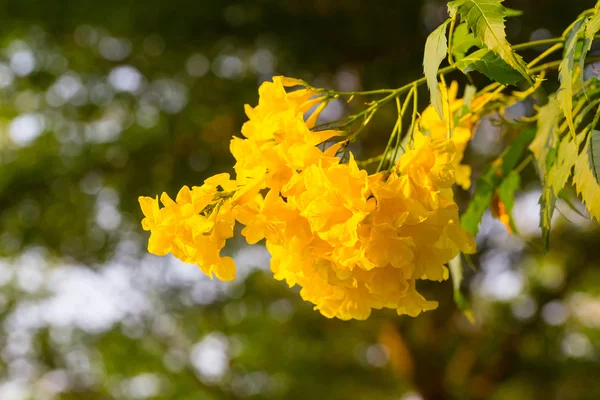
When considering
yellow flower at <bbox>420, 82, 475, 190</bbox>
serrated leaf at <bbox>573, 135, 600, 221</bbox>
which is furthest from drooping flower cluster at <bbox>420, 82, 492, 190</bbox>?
serrated leaf at <bbox>573, 135, 600, 221</bbox>

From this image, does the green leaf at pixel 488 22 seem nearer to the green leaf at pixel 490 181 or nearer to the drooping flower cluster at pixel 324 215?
the drooping flower cluster at pixel 324 215

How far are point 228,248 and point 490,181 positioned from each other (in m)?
2.56

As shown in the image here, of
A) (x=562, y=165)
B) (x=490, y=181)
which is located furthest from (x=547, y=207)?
(x=490, y=181)

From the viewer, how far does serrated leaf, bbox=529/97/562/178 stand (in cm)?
43

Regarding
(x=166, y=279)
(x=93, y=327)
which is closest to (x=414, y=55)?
(x=166, y=279)

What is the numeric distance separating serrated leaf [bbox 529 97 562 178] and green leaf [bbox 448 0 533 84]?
0.32ft

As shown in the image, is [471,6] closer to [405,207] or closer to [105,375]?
[405,207]

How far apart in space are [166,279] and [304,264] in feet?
10.1

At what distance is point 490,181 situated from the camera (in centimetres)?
55

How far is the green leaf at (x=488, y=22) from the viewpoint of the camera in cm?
34

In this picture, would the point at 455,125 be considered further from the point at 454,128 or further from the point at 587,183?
the point at 587,183

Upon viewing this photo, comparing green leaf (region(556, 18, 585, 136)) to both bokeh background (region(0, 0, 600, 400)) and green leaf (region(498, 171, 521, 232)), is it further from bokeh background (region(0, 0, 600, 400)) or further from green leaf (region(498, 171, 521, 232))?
bokeh background (region(0, 0, 600, 400))

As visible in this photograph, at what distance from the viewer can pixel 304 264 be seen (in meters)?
0.38

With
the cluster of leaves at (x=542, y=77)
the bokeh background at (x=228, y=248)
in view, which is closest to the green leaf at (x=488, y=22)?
the cluster of leaves at (x=542, y=77)
